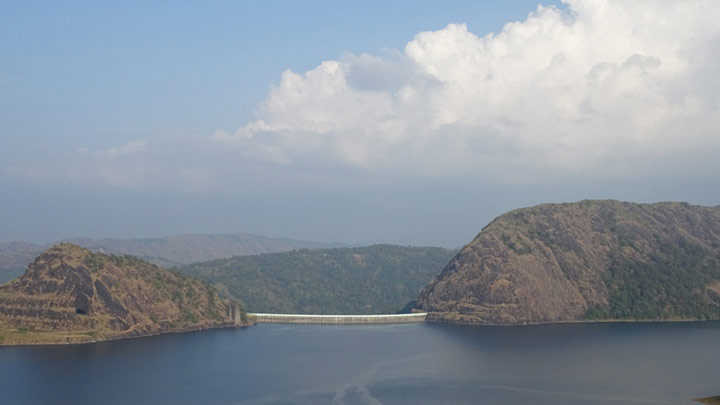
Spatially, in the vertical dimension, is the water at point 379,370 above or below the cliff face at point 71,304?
below

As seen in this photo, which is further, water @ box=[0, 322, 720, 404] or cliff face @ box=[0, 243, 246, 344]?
cliff face @ box=[0, 243, 246, 344]

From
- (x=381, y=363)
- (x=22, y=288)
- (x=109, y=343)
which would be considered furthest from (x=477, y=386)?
(x=22, y=288)

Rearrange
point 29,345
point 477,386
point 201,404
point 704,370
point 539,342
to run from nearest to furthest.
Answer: point 201,404 → point 477,386 → point 704,370 → point 29,345 → point 539,342

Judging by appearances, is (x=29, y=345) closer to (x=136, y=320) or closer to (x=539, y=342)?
(x=136, y=320)

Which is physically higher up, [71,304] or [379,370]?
[71,304]

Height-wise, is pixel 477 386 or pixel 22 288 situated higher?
pixel 22 288

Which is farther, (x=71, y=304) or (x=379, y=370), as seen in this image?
(x=71, y=304)

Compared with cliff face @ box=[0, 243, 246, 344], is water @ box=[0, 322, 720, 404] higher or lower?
lower

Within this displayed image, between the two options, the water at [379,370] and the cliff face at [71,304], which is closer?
the water at [379,370]
